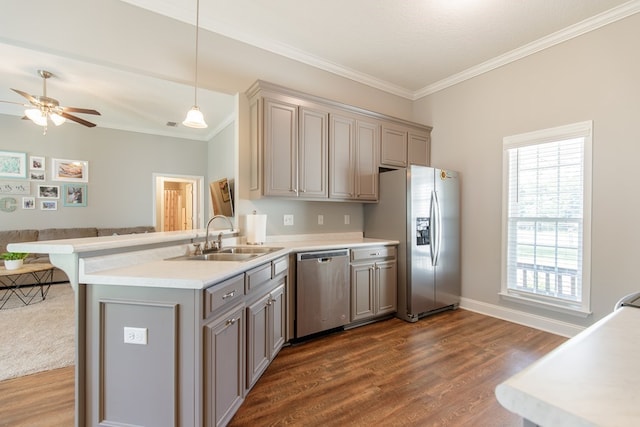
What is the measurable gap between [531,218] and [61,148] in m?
7.52

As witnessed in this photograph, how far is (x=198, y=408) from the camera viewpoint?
4.85 feet

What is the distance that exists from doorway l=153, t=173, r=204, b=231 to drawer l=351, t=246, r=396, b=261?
449cm

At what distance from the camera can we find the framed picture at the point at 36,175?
17.2 feet

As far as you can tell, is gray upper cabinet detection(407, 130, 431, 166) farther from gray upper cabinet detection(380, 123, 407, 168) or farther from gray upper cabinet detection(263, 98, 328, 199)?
gray upper cabinet detection(263, 98, 328, 199)

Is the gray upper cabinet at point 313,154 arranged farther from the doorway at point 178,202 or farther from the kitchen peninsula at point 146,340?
the doorway at point 178,202

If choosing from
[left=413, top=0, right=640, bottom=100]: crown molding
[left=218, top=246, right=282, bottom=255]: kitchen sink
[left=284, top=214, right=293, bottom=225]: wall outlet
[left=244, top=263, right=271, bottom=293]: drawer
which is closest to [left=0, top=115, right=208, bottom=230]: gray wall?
[left=284, top=214, right=293, bottom=225]: wall outlet

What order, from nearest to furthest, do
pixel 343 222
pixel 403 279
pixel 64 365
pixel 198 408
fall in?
pixel 198 408 < pixel 64 365 < pixel 403 279 < pixel 343 222

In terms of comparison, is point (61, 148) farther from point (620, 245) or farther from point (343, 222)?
point (620, 245)

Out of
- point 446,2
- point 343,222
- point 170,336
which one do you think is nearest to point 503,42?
point 446,2

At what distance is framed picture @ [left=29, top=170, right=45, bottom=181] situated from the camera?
523cm

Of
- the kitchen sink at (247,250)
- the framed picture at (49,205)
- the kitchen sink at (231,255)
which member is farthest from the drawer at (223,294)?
the framed picture at (49,205)

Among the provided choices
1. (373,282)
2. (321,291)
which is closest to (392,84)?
(373,282)

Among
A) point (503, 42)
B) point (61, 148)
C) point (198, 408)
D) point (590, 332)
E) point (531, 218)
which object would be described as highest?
point (503, 42)

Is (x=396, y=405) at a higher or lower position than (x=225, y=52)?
lower
